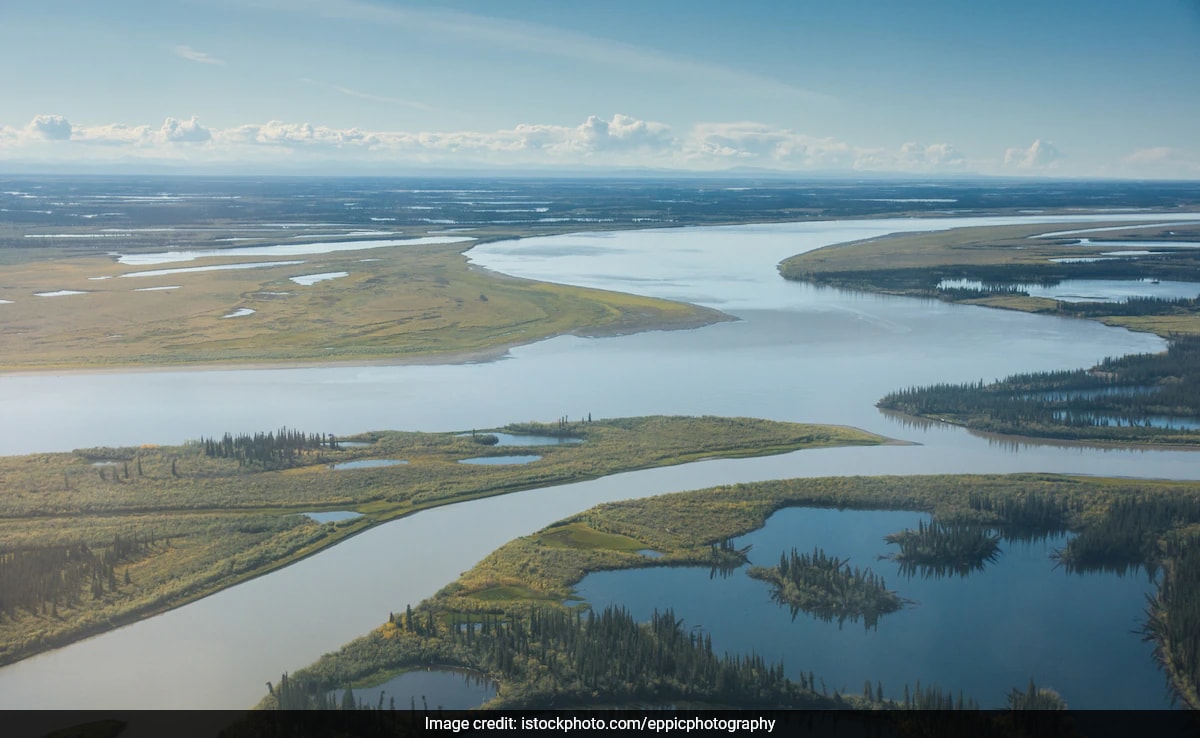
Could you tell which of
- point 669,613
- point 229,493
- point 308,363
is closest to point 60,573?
point 229,493

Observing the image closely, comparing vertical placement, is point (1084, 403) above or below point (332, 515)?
above

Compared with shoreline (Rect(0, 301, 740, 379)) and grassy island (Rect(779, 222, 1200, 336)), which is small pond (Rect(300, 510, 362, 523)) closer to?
shoreline (Rect(0, 301, 740, 379))

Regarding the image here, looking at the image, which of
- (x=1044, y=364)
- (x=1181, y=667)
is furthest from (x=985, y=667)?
(x=1044, y=364)

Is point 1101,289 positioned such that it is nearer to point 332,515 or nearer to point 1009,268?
point 1009,268

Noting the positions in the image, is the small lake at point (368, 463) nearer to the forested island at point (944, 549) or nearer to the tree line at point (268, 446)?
the tree line at point (268, 446)

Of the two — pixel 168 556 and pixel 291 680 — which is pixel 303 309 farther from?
pixel 291 680

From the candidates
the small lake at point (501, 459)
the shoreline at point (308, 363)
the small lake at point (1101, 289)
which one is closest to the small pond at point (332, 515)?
the small lake at point (501, 459)
